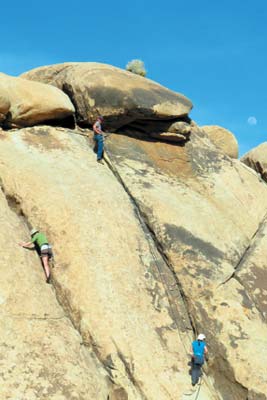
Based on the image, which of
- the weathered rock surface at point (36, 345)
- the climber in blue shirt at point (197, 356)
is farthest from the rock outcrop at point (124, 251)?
the climber in blue shirt at point (197, 356)

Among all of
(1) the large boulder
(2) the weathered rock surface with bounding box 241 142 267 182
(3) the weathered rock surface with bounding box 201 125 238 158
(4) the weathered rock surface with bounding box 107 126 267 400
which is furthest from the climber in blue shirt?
(2) the weathered rock surface with bounding box 241 142 267 182

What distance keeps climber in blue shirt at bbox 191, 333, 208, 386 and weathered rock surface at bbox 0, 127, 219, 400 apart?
224 mm

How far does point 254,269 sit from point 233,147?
33.2 ft

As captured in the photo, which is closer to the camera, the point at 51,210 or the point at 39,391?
the point at 39,391

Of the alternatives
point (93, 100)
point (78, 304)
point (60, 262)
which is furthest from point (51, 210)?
point (93, 100)

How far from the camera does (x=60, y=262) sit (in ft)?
43.2

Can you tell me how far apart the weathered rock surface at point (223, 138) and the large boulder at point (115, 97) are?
13.8 ft

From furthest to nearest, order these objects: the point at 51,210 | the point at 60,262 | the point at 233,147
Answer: the point at 233,147 < the point at 51,210 < the point at 60,262

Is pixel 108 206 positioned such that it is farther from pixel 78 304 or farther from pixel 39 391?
pixel 39 391

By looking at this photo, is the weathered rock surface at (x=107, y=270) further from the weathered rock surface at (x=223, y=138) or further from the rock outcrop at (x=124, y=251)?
the weathered rock surface at (x=223, y=138)

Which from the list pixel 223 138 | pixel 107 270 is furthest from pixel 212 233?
pixel 223 138

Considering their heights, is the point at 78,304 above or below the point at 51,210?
below

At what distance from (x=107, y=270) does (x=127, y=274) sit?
60 cm

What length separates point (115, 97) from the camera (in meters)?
18.9
